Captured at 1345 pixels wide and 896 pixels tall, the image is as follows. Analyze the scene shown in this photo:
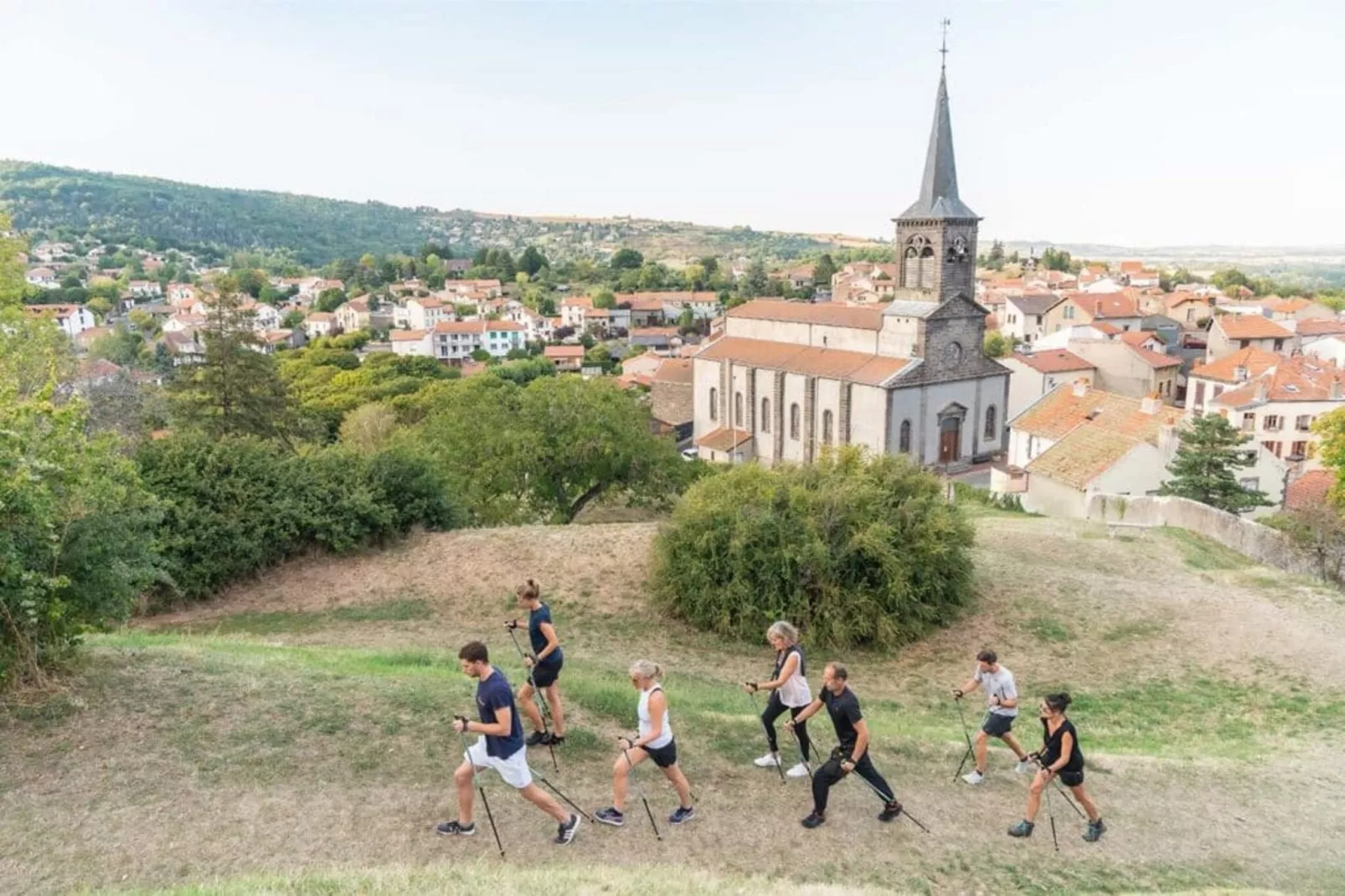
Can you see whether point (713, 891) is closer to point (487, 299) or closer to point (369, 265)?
point (487, 299)

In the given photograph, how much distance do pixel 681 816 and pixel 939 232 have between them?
3915 cm

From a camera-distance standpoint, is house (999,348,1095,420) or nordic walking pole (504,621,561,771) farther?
house (999,348,1095,420)

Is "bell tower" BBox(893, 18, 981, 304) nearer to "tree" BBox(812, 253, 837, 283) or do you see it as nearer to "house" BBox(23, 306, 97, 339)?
"house" BBox(23, 306, 97, 339)

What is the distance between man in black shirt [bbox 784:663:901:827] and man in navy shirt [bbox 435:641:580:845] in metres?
2.36

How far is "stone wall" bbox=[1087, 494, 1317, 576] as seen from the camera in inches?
928

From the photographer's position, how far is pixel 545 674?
367 inches

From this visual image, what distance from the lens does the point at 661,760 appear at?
792cm

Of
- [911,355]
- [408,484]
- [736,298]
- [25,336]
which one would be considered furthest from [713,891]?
[736,298]

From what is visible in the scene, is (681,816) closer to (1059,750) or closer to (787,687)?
(787,687)

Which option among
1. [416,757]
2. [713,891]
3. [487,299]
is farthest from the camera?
[487,299]

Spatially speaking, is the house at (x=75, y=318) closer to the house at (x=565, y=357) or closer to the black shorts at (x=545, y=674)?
the house at (x=565, y=357)

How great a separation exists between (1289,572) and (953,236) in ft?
81.7

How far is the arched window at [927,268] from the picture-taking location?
4384cm

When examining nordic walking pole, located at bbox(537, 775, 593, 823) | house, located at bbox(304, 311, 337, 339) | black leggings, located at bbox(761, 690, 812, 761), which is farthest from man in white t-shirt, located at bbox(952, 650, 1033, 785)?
house, located at bbox(304, 311, 337, 339)
